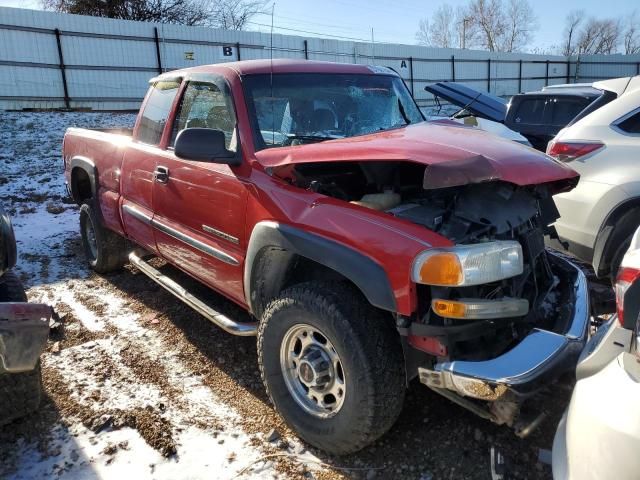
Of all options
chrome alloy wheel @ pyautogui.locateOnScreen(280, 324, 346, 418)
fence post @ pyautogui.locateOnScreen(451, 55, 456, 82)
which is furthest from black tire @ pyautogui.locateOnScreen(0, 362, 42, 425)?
fence post @ pyautogui.locateOnScreen(451, 55, 456, 82)

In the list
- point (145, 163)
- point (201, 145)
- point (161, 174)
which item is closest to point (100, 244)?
point (145, 163)

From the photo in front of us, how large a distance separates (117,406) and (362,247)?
1.87 metres

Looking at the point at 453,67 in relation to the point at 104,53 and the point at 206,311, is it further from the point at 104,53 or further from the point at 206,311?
the point at 206,311

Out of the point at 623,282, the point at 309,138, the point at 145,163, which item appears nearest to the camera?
the point at 623,282

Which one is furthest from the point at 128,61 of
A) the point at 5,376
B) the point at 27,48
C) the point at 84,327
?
the point at 5,376

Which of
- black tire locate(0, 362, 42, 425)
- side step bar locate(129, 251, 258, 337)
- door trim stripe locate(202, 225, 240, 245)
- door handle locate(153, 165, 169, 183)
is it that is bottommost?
black tire locate(0, 362, 42, 425)

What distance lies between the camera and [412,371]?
2.51 metres

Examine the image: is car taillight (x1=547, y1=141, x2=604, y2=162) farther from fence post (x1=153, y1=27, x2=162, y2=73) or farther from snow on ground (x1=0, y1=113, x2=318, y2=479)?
fence post (x1=153, y1=27, x2=162, y2=73)

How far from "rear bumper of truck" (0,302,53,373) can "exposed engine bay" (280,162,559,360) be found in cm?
139

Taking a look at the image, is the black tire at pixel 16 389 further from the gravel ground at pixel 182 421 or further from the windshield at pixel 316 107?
the windshield at pixel 316 107

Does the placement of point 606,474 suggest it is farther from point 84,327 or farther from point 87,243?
point 87,243

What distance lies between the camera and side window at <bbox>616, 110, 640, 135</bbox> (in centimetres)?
427

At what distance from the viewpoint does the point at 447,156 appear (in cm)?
238

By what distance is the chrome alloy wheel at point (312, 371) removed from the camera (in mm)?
2613
